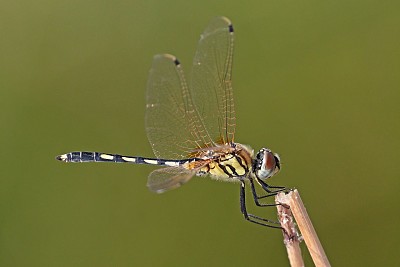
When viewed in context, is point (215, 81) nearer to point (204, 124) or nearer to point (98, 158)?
point (204, 124)

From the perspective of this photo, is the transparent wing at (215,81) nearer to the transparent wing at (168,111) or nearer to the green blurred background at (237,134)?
the transparent wing at (168,111)

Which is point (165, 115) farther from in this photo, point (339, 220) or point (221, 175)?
point (339, 220)

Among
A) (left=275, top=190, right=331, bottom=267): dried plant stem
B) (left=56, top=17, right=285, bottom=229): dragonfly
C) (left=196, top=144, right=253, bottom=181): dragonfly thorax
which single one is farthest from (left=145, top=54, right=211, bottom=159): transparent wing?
(left=275, top=190, right=331, bottom=267): dried plant stem

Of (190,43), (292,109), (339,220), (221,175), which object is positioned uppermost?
(190,43)

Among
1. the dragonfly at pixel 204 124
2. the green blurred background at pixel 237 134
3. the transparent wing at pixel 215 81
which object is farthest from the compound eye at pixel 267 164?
the green blurred background at pixel 237 134

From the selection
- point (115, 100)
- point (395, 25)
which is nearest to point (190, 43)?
point (115, 100)
